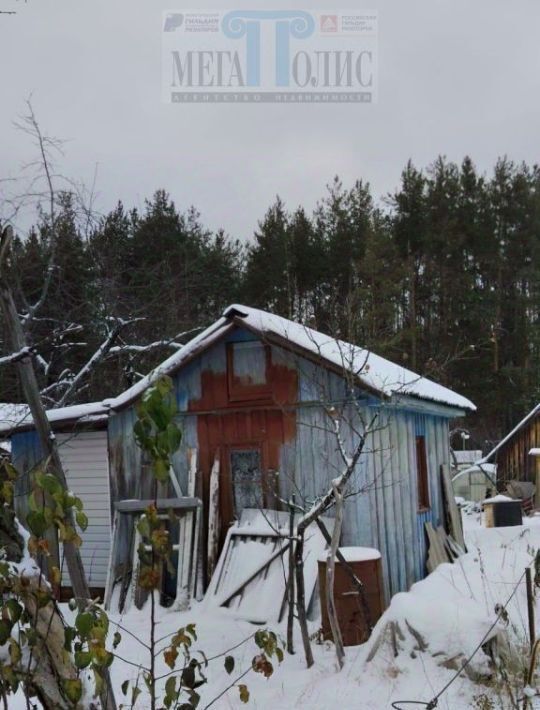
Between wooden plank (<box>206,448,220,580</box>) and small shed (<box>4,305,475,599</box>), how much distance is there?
0.48 ft

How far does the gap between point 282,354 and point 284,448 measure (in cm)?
128

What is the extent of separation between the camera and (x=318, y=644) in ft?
24.1

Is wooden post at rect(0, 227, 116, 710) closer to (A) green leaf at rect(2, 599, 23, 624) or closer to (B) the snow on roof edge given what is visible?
(A) green leaf at rect(2, 599, 23, 624)

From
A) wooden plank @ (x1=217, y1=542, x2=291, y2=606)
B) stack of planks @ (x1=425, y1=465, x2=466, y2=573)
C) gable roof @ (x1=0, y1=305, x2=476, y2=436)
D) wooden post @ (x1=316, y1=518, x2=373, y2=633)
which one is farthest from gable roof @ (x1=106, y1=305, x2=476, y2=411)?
wooden plank @ (x1=217, y1=542, x2=291, y2=606)

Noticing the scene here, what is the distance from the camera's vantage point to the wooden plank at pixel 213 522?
957 cm

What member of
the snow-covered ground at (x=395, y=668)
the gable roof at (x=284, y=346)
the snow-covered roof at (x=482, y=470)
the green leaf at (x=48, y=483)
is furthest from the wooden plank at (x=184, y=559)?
the snow-covered roof at (x=482, y=470)

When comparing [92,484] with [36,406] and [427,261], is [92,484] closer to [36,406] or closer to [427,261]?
[36,406]

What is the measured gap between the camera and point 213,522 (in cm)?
968

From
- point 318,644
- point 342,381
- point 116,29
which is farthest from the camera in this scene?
point 116,29

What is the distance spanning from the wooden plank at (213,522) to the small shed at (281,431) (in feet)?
0.48

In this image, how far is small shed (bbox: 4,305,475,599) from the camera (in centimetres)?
905

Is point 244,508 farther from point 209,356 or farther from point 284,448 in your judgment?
point 209,356

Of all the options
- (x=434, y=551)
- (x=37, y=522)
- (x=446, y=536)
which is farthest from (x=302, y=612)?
(x=446, y=536)

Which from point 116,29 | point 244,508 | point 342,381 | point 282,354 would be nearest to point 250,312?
point 282,354
